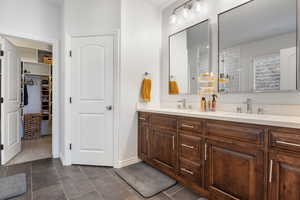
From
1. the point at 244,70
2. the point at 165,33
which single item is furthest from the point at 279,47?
the point at 165,33

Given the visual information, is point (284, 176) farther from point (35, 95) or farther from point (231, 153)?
point (35, 95)

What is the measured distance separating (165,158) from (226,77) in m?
1.32

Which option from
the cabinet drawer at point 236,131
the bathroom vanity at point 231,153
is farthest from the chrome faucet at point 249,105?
the cabinet drawer at point 236,131

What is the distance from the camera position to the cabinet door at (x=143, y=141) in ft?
7.91

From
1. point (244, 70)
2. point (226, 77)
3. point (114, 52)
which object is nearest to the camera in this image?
point (244, 70)

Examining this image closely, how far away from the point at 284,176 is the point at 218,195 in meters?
0.60

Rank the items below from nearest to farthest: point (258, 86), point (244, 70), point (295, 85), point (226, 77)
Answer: point (295, 85) < point (258, 86) < point (244, 70) < point (226, 77)

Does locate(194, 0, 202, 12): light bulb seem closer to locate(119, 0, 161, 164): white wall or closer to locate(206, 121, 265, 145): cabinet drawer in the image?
locate(119, 0, 161, 164): white wall

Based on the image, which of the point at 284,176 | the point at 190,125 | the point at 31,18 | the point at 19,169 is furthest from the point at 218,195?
the point at 31,18

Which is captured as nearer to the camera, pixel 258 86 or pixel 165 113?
pixel 258 86

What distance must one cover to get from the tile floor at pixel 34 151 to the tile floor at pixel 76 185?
251 millimetres

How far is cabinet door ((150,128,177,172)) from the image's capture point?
6.51ft

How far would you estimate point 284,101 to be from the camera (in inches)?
61.1

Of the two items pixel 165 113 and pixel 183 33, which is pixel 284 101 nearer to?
pixel 165 113
